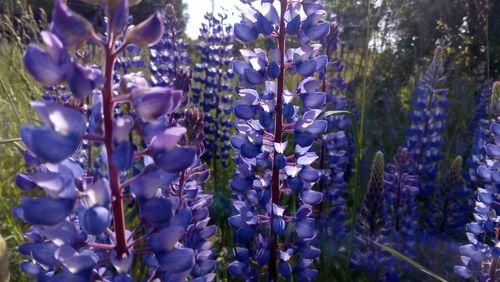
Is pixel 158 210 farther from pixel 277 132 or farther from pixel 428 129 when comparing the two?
pixel 428 129

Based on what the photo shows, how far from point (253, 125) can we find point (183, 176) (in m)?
0.33

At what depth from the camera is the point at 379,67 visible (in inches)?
291

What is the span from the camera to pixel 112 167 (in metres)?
1.06

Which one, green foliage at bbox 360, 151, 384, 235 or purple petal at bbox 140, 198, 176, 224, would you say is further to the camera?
green foliage at bbox 360, 151, 384, 235

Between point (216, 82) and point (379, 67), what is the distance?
369 centimetres

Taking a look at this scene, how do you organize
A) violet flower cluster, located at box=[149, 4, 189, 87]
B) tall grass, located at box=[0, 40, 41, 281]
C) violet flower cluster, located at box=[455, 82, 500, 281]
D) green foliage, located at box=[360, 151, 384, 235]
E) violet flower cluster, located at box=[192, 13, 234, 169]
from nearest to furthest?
violet flower cluster, located at box=[455, 82, 500, 281]
green foliage, located at box=[360, 151, 384, 235]
tall grass, located at box=[0, 40, 41, 281]
violet flower cluster, located at box=[149, 4, 189, 87]
violet flower cluster, located at box=[192, 13, 234, 169]

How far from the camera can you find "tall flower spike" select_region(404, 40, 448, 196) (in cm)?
363

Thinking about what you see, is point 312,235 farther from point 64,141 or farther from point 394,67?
point 394,67

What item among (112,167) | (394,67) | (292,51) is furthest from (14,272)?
(394,67)

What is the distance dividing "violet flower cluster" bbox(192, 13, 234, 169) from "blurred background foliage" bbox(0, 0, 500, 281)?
27 cm

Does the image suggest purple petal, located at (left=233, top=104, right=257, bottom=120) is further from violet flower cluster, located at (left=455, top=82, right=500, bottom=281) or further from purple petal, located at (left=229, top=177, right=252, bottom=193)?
violet flower cluster, located at (left=455, top=82, right=500, bottom=281)

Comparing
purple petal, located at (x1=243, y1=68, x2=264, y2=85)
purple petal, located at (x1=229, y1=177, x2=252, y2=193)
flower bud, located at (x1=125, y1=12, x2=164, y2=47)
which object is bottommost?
purple petal, located at (x1=229, y1=177, x2=252, y2=193)

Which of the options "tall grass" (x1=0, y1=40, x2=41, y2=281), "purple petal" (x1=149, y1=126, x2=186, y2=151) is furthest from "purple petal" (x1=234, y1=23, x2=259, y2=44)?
"purple petal" (x1=149, y1=126, x2=186, y2=151)

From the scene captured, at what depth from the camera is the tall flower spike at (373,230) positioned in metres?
2.23
